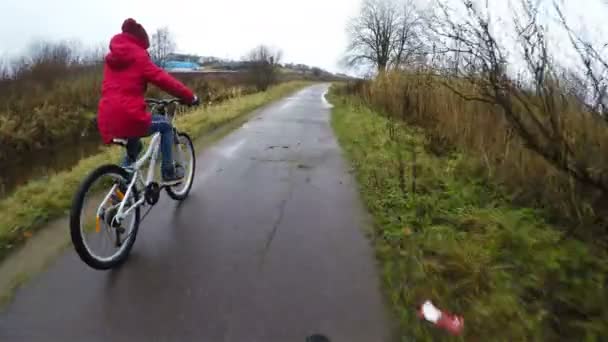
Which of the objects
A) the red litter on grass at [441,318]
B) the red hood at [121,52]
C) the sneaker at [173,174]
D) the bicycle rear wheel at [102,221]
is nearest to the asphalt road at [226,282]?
the bicycle rear wheel at [102,221]

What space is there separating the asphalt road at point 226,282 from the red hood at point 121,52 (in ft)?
5.07

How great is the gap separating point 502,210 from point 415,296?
1742mm

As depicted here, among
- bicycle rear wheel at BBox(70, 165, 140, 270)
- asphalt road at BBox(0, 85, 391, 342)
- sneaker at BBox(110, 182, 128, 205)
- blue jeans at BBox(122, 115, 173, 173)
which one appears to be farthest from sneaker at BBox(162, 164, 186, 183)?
sneaker at BBox(110, 182, 128, 205)

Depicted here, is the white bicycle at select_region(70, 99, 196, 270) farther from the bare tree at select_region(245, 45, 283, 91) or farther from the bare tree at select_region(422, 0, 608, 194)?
the bare tree at select_region(245, 45, 283, 91)

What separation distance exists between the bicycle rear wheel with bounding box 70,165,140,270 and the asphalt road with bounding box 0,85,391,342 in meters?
0.13

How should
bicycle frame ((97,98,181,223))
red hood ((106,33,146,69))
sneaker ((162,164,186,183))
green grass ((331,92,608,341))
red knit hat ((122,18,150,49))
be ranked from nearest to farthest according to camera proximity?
1. green grass ((331,92,608,341))
2. bicycle frame ((97,98,181,223))
3. red hood ((106,33,146,69))
4. red knit hat ((122,18,150,49))
5. sneaker ((162,164,186,183))

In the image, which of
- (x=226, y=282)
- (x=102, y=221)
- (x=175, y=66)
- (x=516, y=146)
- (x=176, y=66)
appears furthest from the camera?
(x=176, y=66)

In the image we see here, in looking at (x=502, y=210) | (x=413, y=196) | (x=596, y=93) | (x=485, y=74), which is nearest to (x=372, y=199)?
(x=413, y=196)

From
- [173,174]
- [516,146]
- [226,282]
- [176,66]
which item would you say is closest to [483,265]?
[226,282]

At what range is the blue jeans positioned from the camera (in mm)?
3333

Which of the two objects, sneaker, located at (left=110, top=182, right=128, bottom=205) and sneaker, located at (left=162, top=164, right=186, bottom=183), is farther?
sneaker, located at (left=162, top=164, right=186, bottom=183)

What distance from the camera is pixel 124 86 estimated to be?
3.03 meters

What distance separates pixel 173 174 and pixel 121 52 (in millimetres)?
1393

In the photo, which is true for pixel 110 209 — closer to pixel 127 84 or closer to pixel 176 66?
pixel 127 84
